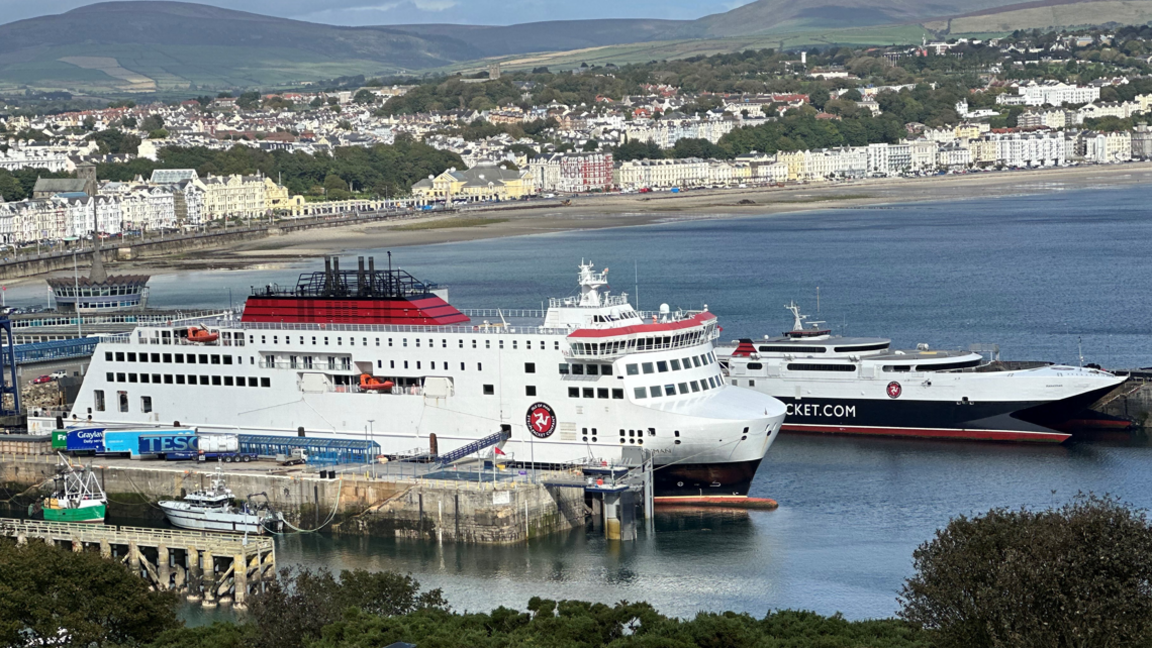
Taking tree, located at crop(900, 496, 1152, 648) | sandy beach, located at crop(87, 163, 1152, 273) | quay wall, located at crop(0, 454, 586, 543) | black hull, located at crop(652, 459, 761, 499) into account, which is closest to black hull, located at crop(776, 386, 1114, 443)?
black hull, located at crop(652, 459, 761, 499)

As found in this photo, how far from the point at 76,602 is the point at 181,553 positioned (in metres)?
8.10

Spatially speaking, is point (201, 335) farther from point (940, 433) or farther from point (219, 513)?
point (940, 433)

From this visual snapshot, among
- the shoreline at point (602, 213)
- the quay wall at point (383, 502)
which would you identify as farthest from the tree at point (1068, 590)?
the shoreline at point (602, 213)

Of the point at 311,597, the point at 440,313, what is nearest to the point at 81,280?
the point at 440,313

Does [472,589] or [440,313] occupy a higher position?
[440,313]

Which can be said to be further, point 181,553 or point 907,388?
point 907,388

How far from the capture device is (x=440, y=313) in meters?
41.8

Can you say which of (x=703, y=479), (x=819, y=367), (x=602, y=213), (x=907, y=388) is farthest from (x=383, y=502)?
(x=602, y=213)

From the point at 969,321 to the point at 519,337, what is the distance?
34071mm

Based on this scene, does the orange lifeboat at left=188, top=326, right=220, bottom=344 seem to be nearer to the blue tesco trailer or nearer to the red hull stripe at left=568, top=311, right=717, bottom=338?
the blue tesco trailer

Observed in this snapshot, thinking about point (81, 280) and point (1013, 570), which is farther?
point (81, 280)

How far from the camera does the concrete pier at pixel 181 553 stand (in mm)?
32719

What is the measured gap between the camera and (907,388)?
1981 inches

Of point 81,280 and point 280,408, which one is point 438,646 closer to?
point 280,408
